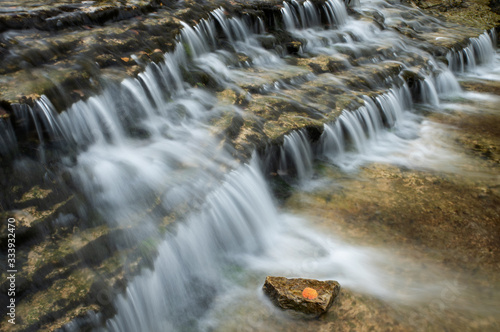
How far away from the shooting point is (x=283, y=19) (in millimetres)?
8344

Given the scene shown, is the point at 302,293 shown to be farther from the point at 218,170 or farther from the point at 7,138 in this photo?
the point at 7,138

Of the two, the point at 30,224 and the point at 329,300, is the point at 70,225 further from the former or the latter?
the point at 329,300

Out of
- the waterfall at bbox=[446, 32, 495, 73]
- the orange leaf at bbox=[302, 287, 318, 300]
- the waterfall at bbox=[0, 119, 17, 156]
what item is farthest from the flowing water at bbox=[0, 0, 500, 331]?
the waterfall at bbox=[446, 32, 495, 73]

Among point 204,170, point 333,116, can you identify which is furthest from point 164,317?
point 333,116

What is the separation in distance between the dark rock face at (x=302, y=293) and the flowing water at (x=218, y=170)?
108mm

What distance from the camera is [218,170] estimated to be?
178 inches

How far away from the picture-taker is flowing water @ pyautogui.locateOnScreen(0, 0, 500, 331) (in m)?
3.60

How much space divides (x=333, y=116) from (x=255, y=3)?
127 inches

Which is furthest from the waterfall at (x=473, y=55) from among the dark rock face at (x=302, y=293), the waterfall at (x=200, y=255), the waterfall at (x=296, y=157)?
the dark rock face at (x=302, y=293)

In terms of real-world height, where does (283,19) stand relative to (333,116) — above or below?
above

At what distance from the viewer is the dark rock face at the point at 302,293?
11.3ft

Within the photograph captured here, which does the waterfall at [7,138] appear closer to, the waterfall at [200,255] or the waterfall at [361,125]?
the waterfall at [200,255]

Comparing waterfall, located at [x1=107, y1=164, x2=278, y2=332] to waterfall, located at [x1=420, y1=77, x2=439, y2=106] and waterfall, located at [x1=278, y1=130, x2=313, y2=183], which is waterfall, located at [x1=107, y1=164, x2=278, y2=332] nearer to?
waterfall, located at [x1=278, y1=130, x2=313, y2=183]

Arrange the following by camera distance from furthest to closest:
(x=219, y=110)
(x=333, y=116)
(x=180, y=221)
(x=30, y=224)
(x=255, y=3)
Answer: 1. (x=255, y=3)
2. (x=333, y=116)
3. (x=219, y=110)
4. (x=180, y=221)
5. (x=30, y=224)
